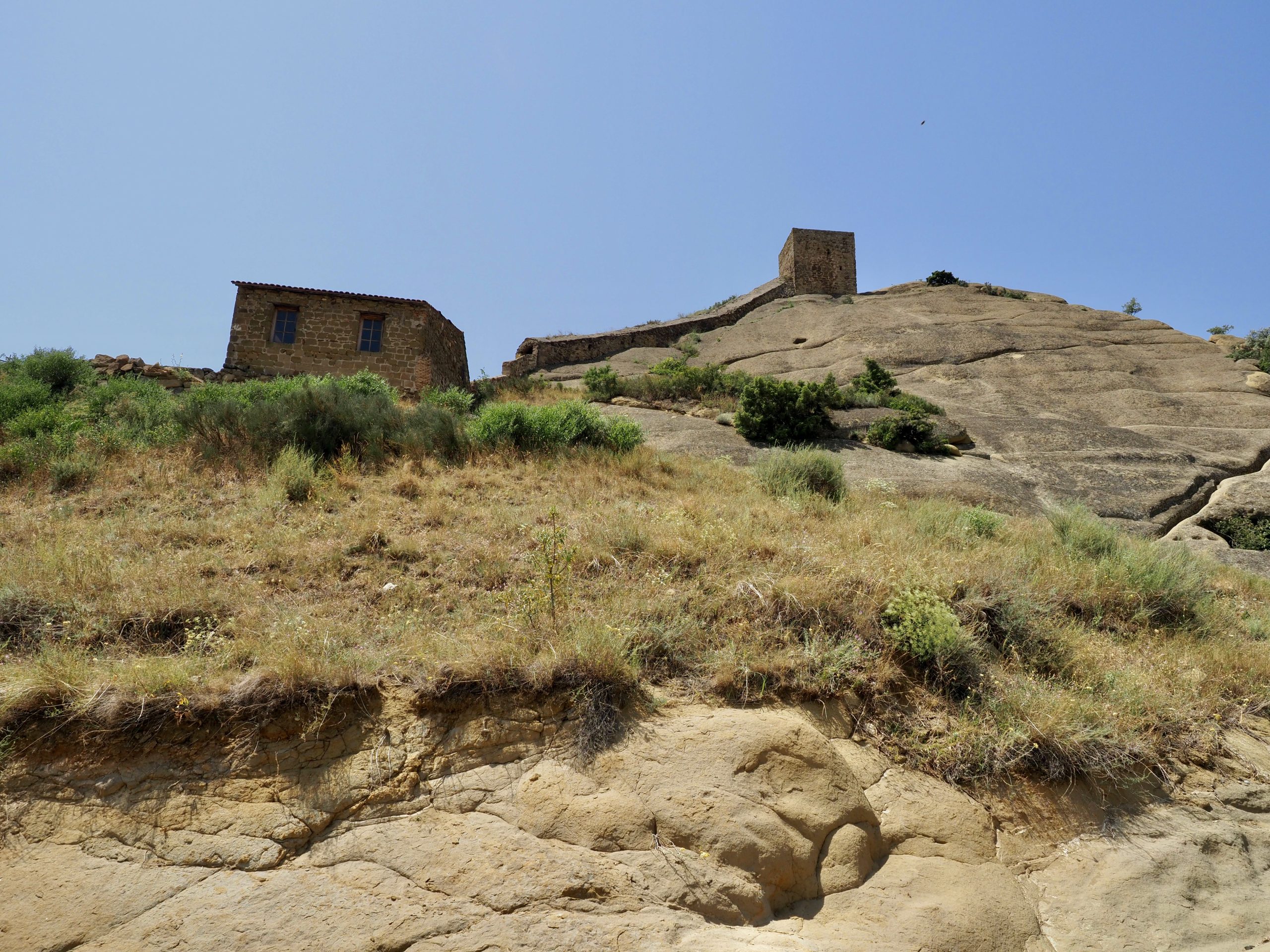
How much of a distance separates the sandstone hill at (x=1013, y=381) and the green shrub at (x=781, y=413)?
47cm

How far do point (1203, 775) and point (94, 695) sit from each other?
20.9 feet

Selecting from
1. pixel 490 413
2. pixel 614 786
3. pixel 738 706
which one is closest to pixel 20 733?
pixel 614 786

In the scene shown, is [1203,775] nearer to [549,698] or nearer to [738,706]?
[738,706]

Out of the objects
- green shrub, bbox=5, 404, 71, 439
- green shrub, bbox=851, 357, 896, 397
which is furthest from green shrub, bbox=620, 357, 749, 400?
green shrub, bbox=5, 404, 71, 439

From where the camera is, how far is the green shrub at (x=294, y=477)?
7758mm

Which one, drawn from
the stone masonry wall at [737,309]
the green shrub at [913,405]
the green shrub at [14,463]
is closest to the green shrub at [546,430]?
the green shrub at [14,463]

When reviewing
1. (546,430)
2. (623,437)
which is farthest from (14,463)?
(623,437)

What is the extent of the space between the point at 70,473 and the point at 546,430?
18.6ft

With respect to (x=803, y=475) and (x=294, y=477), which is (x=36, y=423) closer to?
(x=294, y=477)

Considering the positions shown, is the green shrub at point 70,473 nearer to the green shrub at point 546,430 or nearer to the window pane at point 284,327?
the green shrub at point 546,430

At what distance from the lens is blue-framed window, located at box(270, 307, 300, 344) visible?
54.5ft

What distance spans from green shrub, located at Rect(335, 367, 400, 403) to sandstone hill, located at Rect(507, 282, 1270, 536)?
4.65 meters

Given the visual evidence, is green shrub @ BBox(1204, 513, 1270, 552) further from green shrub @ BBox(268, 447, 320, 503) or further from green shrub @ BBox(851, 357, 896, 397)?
green shrub @ BBox(268, 447, 320, 503)

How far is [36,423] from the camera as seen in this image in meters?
9.73
